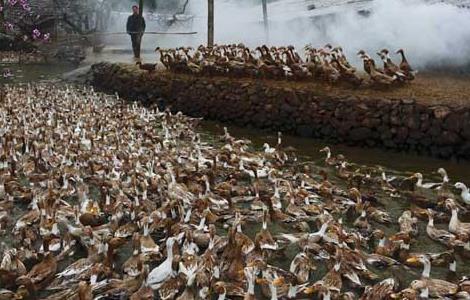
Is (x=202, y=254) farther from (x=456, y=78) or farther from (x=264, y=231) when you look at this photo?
(x=456, y=78)

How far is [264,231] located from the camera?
9305 millimetres

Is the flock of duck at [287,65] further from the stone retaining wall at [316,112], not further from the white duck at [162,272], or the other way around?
the white duck at [162,272]

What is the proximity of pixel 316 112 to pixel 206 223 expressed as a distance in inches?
319

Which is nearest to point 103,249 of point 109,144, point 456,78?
point 109,144

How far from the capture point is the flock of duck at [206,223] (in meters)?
7.94

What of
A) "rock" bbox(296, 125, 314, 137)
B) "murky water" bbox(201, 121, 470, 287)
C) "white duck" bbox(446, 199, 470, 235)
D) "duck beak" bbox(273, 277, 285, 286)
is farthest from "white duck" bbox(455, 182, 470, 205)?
"rock" bbox(296, 125, 314, 137)

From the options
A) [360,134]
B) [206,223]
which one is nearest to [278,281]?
[206,223]

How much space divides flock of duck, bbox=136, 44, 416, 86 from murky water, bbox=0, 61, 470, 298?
1.81 metres

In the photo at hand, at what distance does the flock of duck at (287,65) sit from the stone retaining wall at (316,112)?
39cm

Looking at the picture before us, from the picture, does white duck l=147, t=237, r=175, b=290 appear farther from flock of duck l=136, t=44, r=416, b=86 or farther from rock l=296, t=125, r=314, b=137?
flock of duck l=136, t=44, r=416, b=86

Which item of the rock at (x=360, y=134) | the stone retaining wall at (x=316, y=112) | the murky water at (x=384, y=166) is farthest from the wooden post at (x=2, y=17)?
the rock at (x=360, y=134)

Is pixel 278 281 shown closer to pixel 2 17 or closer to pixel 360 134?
pixel 360 134

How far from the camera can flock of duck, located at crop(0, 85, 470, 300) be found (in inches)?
313

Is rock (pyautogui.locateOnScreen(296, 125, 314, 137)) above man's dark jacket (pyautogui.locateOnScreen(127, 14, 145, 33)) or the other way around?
the other way around
